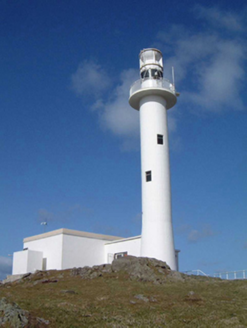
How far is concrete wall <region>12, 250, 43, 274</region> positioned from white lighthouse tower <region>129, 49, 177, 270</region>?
8.54 metres

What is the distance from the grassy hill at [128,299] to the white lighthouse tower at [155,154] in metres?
3.36

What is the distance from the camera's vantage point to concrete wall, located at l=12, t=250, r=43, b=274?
3050 cm

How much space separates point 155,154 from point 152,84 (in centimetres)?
574

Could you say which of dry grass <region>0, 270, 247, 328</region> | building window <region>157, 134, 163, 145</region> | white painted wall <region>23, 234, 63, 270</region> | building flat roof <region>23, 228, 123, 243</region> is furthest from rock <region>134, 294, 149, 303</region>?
building window <region>157, 134, 163, 145</region>

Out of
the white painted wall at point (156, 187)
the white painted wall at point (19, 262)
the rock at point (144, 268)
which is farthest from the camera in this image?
the white painted wall at point (19, 262)

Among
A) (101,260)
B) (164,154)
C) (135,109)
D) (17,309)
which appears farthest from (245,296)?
(135,109)

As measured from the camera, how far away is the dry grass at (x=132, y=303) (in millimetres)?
13414

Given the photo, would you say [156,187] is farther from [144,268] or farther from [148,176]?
[144,268]

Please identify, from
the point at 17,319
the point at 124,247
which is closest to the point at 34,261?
the point at 124,247

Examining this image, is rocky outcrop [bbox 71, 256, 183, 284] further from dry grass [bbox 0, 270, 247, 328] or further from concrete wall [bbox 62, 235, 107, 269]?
concrete wall [bbox 62, 235, 107, 269]

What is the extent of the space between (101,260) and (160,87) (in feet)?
47.9

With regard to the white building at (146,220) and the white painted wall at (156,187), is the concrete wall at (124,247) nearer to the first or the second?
the white building at (146,220)

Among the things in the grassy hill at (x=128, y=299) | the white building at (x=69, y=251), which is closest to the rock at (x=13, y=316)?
the grassy hill at (x=128, y=299)

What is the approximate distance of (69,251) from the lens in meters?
30.5
